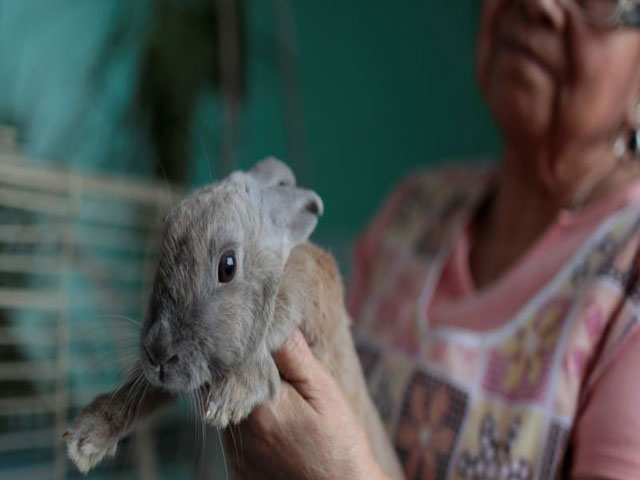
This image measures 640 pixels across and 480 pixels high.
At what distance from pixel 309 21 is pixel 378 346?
124 cm

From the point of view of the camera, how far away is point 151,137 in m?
1.65

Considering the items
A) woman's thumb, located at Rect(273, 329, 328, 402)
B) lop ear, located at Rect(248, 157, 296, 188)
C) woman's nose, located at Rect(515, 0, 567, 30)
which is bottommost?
woman's thumb, located at Rect(273, 329, 328, 402)

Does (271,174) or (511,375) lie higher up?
(271,174)

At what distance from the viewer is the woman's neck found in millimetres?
1285

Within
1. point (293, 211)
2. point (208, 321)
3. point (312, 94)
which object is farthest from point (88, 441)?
point (312, 94)

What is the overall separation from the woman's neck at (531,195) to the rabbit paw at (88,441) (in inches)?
35.1

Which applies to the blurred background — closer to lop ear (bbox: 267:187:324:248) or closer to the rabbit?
the rabbit

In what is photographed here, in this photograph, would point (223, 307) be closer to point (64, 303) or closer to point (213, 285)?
Answer: point (213, 285)

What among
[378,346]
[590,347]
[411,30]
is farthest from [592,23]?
[411,30]

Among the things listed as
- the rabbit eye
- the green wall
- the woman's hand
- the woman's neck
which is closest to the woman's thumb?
the woman's hand

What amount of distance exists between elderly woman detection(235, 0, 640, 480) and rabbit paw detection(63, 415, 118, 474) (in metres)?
0.17

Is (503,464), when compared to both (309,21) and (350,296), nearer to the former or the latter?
(350,296)

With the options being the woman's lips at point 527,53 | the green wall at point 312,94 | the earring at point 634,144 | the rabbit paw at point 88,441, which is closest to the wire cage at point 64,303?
the rabbit paw at point 88,441

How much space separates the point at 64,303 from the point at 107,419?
427 mm
